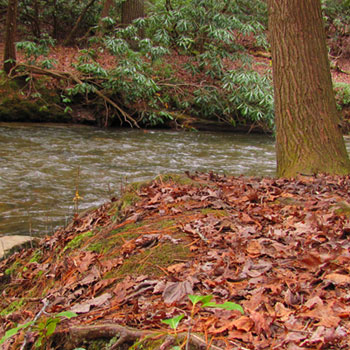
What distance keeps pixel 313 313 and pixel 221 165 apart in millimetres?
6276

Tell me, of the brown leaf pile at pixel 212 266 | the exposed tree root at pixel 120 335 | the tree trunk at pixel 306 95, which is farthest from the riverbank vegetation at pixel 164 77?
the exposed tree root at pixel 120 335

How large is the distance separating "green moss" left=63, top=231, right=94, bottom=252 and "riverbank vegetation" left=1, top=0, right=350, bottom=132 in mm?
7676

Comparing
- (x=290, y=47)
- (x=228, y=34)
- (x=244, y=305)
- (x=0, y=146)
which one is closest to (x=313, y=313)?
(x=244, y=305)

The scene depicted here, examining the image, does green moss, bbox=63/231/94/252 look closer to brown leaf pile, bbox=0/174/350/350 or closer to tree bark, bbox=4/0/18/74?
brown leaf pile, bbox=0/174/350/350

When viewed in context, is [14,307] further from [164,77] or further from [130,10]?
[130,10]

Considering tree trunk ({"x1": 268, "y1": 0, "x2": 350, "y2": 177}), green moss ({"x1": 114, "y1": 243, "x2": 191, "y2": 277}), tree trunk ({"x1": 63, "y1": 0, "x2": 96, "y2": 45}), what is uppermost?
tree trunk ({"x1": 63, "y1": 0, "x2": 96, "y2": 45})

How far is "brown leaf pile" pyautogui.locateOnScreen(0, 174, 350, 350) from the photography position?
5.10ft

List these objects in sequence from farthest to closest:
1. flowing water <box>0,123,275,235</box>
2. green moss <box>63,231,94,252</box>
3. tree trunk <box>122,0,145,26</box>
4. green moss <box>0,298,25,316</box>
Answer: tree trunk <box>122,0,145,26</box> < flowing water <box>0,123,275,235</box> < green moss <box>63,231,94,252</box> < green moss <box>0,298,25,316</box>

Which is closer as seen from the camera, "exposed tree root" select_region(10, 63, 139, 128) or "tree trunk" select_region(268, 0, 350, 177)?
"tree trunk" select_region(268, 0, 350, 177)

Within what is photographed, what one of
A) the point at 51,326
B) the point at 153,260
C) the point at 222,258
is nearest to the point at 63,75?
the point at 153,260

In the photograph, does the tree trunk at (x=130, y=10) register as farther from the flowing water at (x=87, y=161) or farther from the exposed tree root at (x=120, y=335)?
the exposed tree root at (x=120, y=335)

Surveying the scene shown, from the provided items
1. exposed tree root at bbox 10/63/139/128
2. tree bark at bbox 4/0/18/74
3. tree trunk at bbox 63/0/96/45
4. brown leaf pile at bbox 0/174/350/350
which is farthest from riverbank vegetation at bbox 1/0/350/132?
brown leaf pile at bbox 0/174/350/350

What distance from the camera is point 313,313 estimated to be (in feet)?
5.09

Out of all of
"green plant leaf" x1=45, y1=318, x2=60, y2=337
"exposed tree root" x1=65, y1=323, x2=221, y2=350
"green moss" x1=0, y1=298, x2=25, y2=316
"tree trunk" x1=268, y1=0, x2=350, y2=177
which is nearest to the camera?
"exposed tree root" x1=65, y1=323, x2=221, y2=350
